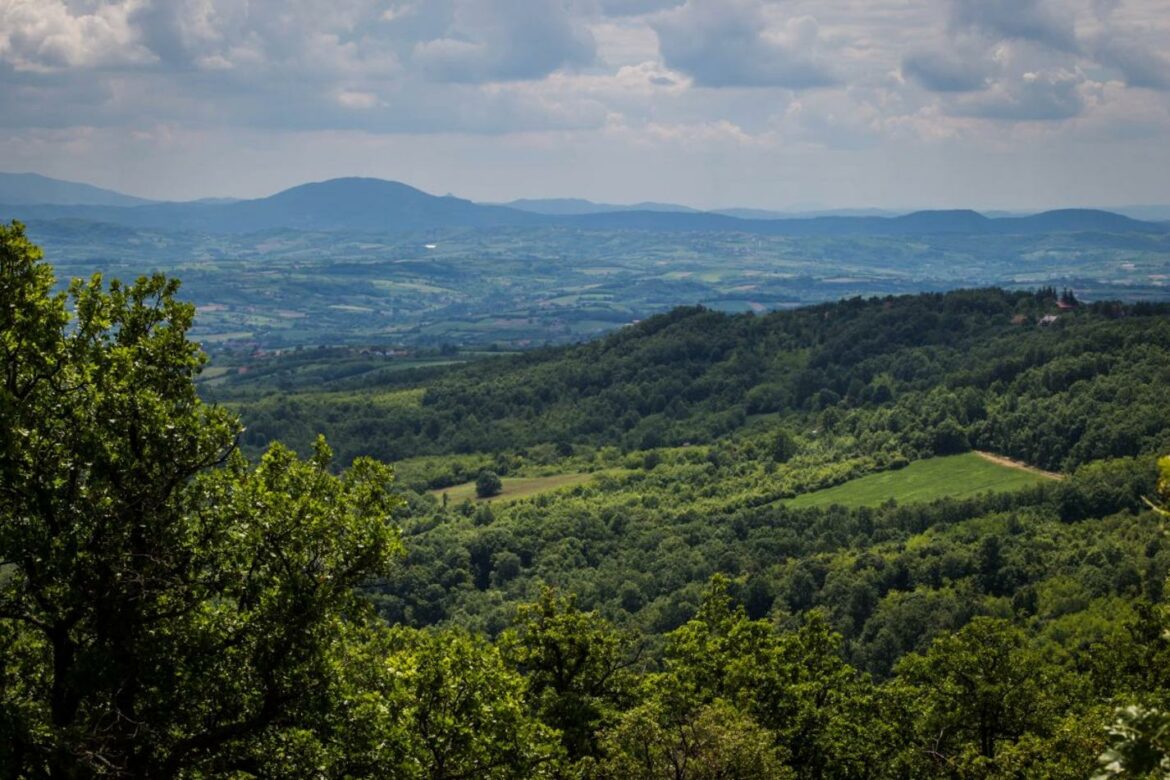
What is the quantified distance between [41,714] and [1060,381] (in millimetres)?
178925

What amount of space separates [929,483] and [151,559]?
152m

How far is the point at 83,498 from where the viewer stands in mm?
20297

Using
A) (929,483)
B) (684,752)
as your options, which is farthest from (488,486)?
(684,752)

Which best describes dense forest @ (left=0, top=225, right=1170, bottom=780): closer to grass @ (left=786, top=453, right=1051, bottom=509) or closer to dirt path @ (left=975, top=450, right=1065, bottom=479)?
grass @ (left=786, top=453, right=1051, bottom=509)

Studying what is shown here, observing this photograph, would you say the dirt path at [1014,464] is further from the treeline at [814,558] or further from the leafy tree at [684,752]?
the leafy tree at [684,752]

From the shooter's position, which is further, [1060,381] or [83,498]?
[1060,381]

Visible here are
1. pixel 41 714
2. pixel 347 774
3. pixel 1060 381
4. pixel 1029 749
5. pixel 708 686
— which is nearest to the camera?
pixel 41 714

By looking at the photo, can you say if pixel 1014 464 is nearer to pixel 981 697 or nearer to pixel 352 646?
pixel 981 697

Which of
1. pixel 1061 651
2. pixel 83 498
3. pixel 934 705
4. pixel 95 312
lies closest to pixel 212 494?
pixel 83 498

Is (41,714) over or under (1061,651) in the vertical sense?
over

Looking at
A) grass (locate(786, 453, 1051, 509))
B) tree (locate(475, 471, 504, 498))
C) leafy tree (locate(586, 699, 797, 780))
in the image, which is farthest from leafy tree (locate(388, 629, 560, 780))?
tree (locate(475, 471, 504, 498))

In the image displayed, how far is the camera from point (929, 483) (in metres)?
161

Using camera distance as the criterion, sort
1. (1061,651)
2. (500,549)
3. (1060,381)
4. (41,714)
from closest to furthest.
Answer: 1. (41,714)
2. (1061,651)
3. (500,549)
4. (1060,381)

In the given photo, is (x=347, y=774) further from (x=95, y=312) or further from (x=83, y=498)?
(x=95, y=312)
